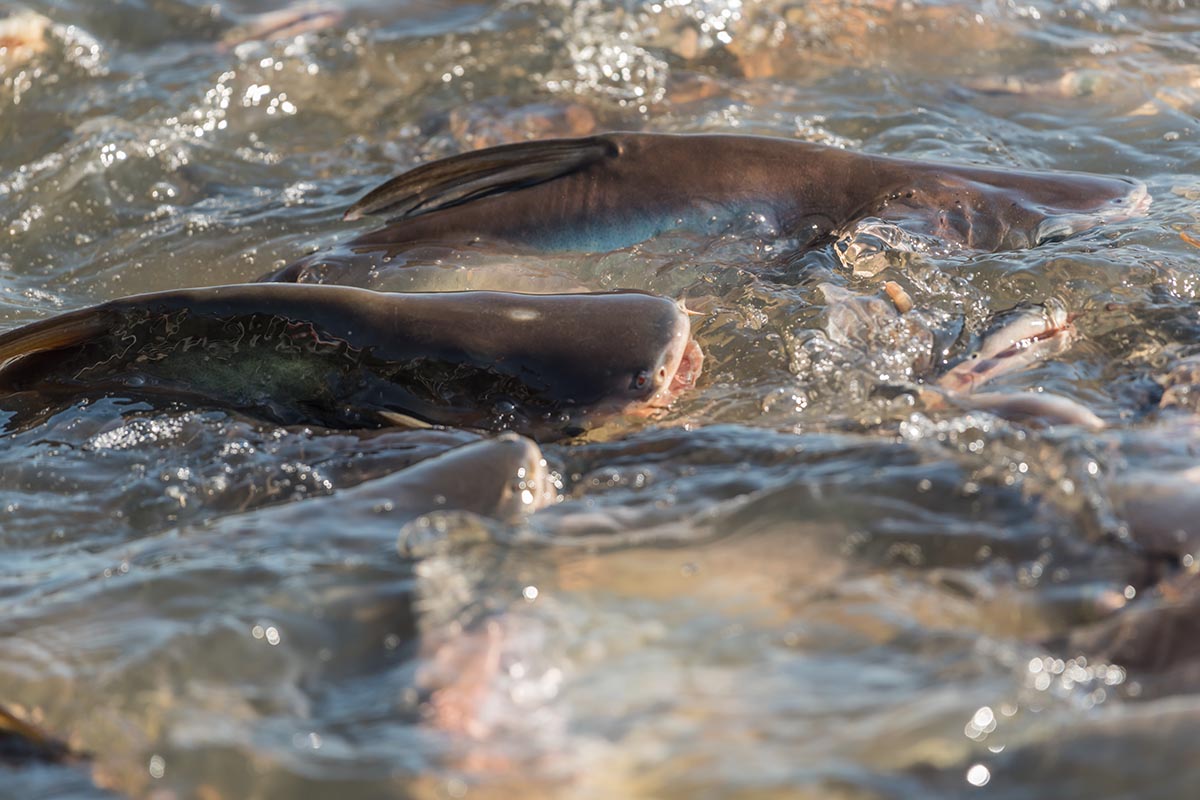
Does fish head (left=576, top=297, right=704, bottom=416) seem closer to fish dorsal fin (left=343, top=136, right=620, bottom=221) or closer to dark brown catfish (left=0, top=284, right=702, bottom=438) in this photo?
dark brown catfish (left=0, top=284, right=702, bottom=438)

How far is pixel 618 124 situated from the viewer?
4.90 m

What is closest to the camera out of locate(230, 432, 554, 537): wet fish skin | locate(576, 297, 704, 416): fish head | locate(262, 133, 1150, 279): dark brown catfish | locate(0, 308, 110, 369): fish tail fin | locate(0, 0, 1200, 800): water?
locate(0, 0, 1200, 800): water

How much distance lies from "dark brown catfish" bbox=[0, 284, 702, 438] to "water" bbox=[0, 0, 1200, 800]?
105 mm

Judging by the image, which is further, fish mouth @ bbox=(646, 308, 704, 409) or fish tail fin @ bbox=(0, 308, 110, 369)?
fish tail fin @ bbox=(0, 308, 110, 369)

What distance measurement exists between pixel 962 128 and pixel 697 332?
1898 millimetres

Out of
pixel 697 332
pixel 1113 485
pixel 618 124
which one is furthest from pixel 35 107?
pixel 1113 485

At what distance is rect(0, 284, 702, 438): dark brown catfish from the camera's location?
281 centimetres

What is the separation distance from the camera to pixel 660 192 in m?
3.62

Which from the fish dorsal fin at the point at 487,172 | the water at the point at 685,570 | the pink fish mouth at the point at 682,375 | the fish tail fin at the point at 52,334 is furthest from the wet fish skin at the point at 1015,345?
the fish tail fin at the point at 52,334

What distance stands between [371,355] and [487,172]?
924 millimetres

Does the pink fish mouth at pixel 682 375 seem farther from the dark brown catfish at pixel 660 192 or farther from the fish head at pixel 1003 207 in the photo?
the fish head at pixel 1003 207

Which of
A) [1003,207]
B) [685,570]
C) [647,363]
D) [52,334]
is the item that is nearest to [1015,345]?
[1003,207]

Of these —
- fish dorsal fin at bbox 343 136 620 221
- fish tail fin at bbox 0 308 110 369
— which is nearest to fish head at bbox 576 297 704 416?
fish dorsal fin at bbox 343 136 620 221

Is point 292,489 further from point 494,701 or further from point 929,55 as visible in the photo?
point 929,55
